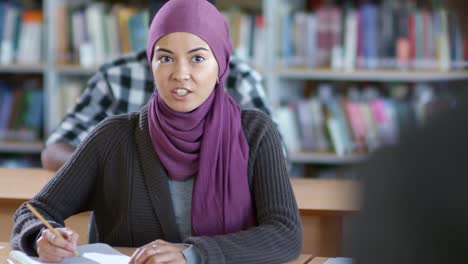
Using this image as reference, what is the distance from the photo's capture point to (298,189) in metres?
2.50

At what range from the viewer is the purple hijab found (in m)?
1.79

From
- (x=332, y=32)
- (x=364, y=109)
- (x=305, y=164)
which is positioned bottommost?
(x=305, y=164)

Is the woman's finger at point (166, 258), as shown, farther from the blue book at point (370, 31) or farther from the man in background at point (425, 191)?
the blue book at point (370, 31)

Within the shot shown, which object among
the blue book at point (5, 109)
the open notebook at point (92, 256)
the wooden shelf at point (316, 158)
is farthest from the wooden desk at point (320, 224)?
the blue book at point (5, 109)

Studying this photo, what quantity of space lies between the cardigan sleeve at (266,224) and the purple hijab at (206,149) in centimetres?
3

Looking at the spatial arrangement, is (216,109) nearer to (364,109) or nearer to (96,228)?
(96,228)

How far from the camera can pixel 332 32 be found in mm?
3766

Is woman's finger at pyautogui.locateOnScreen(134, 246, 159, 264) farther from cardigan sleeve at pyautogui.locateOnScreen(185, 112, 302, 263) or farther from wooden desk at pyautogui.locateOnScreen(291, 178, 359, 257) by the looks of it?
wooden desk at pyautogui.locateOnScreen(291, 178, 359, 257)

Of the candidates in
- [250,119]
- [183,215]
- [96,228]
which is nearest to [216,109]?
[250,119]

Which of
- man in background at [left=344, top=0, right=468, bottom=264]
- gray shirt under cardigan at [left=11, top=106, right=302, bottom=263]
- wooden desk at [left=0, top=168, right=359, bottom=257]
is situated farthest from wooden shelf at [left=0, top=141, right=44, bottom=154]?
man in background at [left=344, top=0, right=468, bottom=264]

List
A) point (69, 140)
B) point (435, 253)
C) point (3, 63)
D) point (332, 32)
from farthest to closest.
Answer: point (3, 63), point (332, 32), point (69, 140), point (435, 253)

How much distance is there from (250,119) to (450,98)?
132cm

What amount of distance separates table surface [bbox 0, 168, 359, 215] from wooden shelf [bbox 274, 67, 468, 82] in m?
1.14

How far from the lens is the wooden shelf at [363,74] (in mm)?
3680
